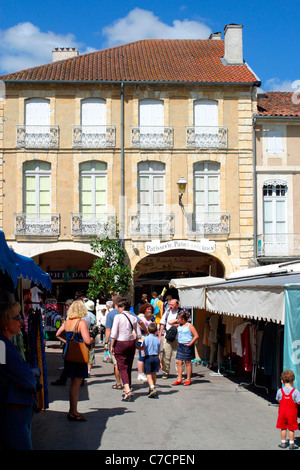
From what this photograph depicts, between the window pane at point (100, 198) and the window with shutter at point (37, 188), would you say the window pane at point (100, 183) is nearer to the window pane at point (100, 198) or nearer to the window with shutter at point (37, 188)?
the window pane at point (100, 198)

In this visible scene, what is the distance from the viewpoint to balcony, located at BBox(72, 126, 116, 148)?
23.3 meters

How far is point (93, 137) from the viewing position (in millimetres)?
23359

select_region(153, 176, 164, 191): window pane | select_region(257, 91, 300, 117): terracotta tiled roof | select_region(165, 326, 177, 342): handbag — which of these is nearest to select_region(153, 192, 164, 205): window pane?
select_region(153, 176, 164, 191): window pane

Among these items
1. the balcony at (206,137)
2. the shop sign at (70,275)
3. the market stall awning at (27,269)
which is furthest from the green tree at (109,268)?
the market stall awning at (27,269)

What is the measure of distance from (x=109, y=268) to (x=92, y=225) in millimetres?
1906

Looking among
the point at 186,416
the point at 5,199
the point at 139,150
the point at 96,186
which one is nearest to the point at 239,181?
the point at 139,150

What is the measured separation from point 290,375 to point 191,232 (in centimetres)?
1600

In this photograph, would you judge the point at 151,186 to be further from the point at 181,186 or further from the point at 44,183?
the point at 44,183

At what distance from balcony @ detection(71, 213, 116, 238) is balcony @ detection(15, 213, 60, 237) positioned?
67 centimetres

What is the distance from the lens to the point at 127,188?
→ 23.3 m

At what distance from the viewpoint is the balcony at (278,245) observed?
23.2 m

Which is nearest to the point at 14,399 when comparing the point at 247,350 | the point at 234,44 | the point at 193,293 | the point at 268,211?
the point at 247,350
